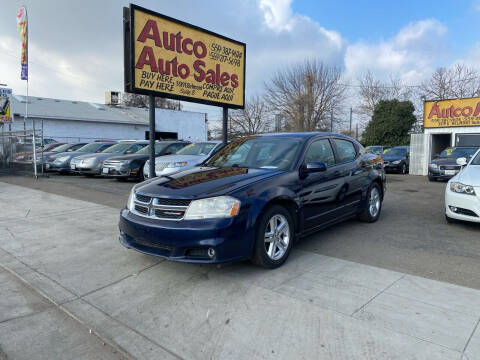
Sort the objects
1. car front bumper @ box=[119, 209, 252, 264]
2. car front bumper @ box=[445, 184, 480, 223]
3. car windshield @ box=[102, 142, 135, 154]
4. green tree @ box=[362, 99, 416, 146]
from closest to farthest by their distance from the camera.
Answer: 1. car front bumper @ box=[119, 209, 252, 264]
2. car front bumper @ box=[445, 184, 480, 223]
3. car windshield @ box=[102, 142, 135, 154]
4. green tree @ box=[362, 99, 416, 146]

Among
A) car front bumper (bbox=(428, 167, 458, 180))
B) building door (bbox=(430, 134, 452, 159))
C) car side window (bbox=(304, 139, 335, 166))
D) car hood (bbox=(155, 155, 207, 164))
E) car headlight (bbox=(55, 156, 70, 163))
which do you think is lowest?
car front bumper (bbox=(428, 167, 458, 180))

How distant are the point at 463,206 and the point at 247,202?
382 cm

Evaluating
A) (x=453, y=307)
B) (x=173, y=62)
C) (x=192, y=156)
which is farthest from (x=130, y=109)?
(x=453, y=307)

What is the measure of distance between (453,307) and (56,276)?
394 centimetres

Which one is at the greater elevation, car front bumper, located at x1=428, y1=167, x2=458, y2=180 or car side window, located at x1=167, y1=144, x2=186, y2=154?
car side window, located at x1=167, y1=144, x2=186, y2=154

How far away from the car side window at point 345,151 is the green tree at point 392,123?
27.4 metres

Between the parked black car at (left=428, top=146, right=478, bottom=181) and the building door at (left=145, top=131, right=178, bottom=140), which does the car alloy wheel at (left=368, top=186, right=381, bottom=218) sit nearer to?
the parked black car at (left=428, top=146, right=478, bottom=181)

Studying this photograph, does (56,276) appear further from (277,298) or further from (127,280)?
(277,298)

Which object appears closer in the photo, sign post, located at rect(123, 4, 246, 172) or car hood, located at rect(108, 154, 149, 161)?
sign post, located at rect(123, 4, 246, 172)

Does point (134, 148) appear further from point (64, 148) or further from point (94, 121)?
point (94, 121)

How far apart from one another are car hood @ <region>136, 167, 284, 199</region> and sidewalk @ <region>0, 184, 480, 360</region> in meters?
0.91

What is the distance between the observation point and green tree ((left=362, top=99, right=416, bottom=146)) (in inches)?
1195

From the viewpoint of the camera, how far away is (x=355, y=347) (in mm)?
2500

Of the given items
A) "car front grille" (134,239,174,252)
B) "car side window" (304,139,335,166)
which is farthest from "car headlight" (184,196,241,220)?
"car side window" (304,139,335,166)
